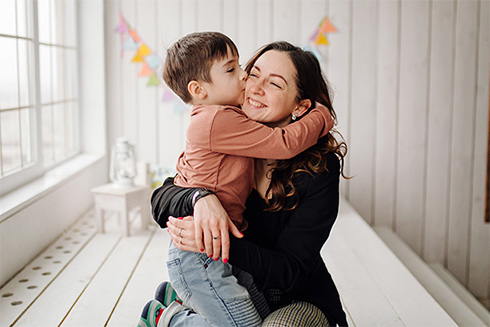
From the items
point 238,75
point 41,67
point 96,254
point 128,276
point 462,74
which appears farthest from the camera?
point 462,74

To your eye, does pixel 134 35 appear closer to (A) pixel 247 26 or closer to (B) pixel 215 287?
(A) pixel 247 26

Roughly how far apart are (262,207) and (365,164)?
7.47 ft

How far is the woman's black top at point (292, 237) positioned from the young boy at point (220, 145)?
0.24 ft

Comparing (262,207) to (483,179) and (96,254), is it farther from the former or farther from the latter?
(483,179)

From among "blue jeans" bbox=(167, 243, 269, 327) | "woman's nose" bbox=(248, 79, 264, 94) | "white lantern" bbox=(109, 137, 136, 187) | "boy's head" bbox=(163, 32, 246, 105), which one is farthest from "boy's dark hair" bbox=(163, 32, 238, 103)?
"white lantern" bbox=(109, 137, 136, 187)

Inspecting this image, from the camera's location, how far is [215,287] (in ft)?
4.95

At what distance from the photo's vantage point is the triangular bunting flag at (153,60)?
3.80 m

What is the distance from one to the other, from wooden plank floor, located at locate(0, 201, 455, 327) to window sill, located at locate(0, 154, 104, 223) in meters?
0.29

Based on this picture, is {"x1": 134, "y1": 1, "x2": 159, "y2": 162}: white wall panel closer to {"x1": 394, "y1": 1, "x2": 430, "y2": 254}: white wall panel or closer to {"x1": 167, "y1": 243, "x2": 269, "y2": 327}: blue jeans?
{"x1": 394, "y1": 1, "x2": 430, "y2": 254}: white wall panel

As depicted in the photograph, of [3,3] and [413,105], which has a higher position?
[3,3]

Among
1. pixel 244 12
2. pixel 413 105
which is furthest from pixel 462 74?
pixel 244 12

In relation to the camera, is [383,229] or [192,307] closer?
[192,307]

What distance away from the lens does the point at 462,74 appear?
3646mm

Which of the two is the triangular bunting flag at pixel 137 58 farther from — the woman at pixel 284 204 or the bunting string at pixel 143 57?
the woman at pixel 284 204
